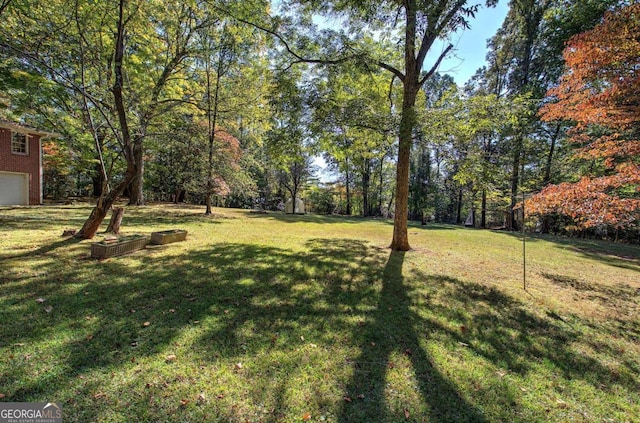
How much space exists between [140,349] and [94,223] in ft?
17.1

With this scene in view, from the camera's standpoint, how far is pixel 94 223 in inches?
243

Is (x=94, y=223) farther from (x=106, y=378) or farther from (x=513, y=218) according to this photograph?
(x=513, y=218)

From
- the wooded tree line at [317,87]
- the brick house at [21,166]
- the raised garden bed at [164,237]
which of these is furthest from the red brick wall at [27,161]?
the raised garden bed at [164,237]

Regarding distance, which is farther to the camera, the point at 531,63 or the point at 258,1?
the point at 531,63

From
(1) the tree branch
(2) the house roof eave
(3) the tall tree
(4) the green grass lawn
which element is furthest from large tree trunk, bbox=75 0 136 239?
(2) the house roof eave

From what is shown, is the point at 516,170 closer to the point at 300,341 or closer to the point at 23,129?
the point at 300,341

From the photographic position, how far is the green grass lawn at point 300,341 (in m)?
2.07

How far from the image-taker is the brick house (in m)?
12.8

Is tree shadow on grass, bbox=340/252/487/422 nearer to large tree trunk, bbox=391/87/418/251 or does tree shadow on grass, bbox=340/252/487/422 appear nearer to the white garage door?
large tree trunk, bbox=391/87/418/251

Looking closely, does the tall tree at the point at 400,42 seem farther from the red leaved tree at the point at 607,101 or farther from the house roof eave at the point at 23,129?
the house roof eave at the point at 23,129

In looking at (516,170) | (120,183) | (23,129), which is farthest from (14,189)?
(516,170)

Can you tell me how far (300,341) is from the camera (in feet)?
9.59

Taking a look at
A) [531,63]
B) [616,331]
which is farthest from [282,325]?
[531,63]

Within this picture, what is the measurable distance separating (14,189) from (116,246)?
1423 centimetres
